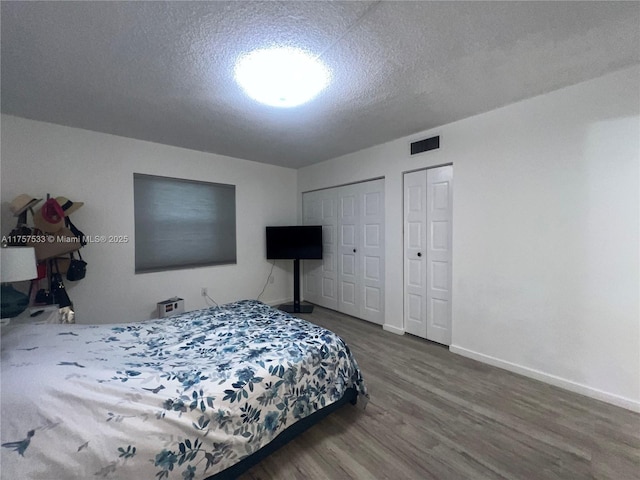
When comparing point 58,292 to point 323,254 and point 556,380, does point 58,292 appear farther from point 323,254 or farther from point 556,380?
point 556,380

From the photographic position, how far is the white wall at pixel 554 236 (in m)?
1.88

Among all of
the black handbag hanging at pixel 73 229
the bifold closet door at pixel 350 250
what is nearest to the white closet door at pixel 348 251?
the bifold closet door at pixel 350 250

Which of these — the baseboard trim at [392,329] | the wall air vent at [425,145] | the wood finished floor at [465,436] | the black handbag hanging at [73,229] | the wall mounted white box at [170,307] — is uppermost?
the wall air vent at [425,145]

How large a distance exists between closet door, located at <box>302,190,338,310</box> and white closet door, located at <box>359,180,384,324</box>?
0.58 meters

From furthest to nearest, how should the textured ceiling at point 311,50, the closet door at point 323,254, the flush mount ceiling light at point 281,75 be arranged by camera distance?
the closet door at point 323,254
the flush mount ceiling light at point 281,75
the textured ceiling at point 311,50

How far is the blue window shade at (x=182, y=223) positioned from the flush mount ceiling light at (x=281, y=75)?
6.70ft

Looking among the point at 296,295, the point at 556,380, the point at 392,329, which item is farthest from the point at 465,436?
the point at 296,295

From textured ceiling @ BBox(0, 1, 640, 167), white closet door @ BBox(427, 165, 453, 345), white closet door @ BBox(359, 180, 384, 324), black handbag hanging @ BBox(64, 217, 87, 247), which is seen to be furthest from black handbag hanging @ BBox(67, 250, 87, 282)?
white closet door @ BBox(427, 165, 453, 345)

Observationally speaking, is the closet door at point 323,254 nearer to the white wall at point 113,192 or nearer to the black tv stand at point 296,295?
the black tv stand at point 296,295

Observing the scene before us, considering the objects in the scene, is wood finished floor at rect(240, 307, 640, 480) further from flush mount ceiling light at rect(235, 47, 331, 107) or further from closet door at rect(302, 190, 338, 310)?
flush mount ceiling light at rect(235, 47, 331, 107)

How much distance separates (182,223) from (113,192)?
2.72ft

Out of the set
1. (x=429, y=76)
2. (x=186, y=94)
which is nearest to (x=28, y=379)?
(x=186, y=94)

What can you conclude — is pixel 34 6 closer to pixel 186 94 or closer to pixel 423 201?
pixel 186 94

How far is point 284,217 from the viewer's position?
4.66 m
